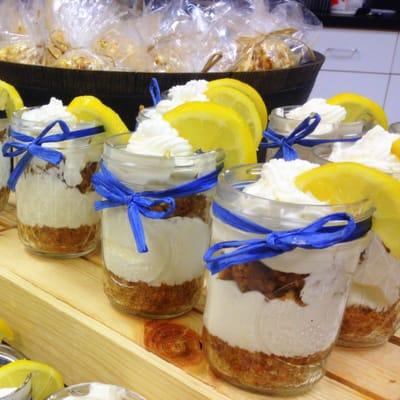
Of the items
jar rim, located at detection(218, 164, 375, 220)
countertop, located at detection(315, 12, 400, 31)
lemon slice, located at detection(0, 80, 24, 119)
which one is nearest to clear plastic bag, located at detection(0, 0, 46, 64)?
lemon slice, located at detection(0, 80, 24, 119)

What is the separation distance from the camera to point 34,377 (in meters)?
0.65

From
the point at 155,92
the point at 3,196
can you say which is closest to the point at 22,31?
the point at 3,196

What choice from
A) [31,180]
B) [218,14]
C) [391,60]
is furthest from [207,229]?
[391,60]

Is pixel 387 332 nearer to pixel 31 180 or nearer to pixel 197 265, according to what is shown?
pixel 197 265

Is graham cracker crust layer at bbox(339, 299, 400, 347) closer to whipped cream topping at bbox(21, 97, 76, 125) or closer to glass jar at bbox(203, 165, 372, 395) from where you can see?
glass jar at bbox(203, 165, 372, 395)

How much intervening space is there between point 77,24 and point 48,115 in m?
0.64

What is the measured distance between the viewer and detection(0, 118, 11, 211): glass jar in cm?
95

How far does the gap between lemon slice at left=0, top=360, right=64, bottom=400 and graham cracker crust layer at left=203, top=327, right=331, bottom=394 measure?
214 millimetres

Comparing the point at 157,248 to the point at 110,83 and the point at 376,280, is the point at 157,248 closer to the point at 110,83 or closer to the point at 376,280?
the point at 376,280

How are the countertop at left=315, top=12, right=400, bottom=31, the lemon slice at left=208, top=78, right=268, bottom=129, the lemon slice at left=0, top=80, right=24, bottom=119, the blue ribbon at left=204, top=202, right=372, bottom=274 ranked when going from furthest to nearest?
the countertop at left=315, top=12, right=400, bottom=31
the lemon slice at left=0, top=80, right=24, bottom=119
the lemon slice at left=208, top=78, right=268, bottom=129
the blue ribbon at left=204, top=202, right=372, bottom=274

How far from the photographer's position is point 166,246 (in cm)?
66

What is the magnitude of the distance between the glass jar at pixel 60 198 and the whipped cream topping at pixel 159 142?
0.16 metres

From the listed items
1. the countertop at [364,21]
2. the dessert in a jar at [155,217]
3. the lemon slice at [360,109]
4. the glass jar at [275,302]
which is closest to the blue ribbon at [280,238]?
the glass jar at [275,302]

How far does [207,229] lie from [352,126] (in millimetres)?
256
